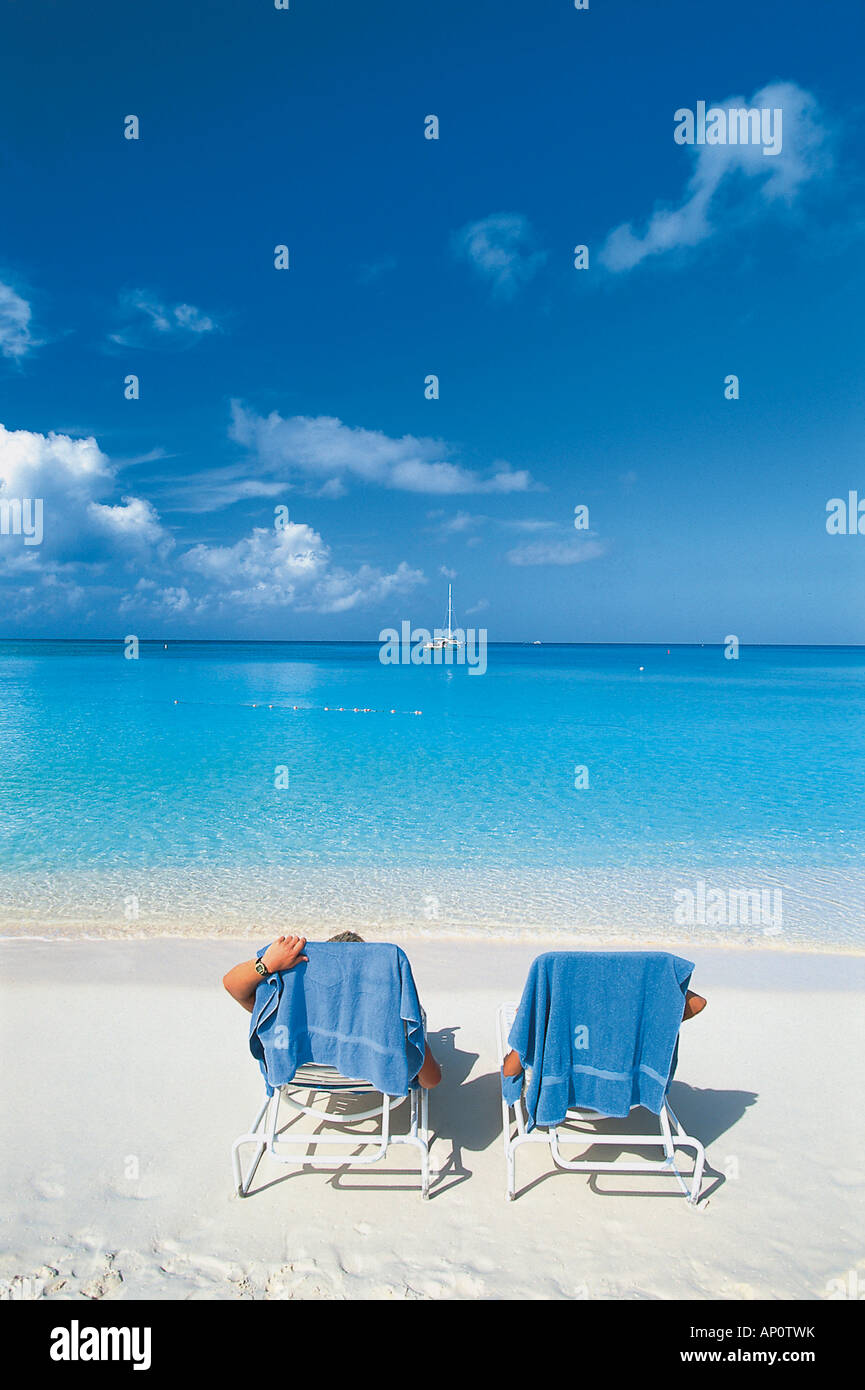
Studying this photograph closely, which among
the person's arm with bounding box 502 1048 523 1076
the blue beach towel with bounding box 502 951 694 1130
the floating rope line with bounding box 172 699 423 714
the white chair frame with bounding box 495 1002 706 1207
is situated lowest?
the white chair frame with bounding box 495 1002 706 1207

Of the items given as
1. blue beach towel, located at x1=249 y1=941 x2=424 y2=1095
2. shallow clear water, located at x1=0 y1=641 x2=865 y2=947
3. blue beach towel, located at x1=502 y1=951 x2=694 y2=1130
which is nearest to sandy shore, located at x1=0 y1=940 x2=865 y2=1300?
blue beach towel, located at x1=502 y1=951 x2=694 y2=1130

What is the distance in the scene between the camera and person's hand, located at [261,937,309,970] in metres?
3.59

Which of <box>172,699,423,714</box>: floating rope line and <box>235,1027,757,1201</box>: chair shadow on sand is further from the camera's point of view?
<box>172,699,423,714</box>: floating rope line

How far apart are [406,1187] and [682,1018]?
176cm

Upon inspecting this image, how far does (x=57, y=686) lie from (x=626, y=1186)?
47.1 meters

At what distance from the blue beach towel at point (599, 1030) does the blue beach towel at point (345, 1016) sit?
607mm

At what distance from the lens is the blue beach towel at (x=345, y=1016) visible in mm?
3611

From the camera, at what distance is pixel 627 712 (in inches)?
1425

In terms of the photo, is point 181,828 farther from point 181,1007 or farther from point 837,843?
point 837,843

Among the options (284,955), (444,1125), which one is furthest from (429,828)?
(284,955)

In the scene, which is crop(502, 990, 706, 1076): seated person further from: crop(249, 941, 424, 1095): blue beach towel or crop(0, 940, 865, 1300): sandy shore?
crop(0, 940, 865, 1300): sandy shore

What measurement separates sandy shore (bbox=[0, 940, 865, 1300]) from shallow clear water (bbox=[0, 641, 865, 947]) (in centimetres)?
265

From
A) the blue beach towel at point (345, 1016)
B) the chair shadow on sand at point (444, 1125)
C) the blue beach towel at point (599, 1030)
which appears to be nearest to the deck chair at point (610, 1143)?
the blue beach towel at point (599, 1030)
